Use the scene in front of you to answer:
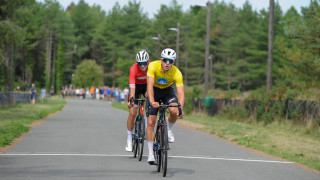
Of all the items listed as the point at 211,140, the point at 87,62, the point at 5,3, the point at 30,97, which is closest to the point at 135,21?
the point at 87,62

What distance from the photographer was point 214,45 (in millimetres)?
93375

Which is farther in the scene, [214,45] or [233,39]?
[214,45]

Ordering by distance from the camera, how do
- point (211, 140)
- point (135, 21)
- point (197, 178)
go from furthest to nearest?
point (135, 21) < point (211, 140) < point (197, 178)

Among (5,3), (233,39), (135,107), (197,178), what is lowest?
(197,178)

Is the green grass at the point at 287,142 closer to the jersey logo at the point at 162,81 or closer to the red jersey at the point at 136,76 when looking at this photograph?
the jersey logo at the point at 162,81

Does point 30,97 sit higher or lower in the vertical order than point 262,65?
lower

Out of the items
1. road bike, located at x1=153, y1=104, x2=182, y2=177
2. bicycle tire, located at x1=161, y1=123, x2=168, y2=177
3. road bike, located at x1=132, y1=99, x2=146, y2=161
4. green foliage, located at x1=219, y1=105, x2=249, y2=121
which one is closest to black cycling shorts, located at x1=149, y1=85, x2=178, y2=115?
road bike, located at x1=153, y1=104, x2=182, y2=177

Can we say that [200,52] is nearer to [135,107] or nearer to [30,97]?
[30,97]

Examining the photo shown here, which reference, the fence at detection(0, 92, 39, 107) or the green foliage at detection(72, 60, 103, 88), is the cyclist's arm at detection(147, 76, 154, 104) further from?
the green foliage at detection(72, 60, 103, 88)

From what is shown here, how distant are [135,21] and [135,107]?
308ft

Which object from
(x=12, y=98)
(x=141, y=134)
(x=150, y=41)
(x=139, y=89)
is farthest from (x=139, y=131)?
(x=150, y=41)

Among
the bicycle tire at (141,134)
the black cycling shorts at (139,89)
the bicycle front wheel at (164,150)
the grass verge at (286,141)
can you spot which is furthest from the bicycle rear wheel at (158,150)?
the grass verge at (286,141)

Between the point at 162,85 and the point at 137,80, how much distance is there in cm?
143

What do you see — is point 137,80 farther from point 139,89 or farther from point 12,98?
point 12,98
